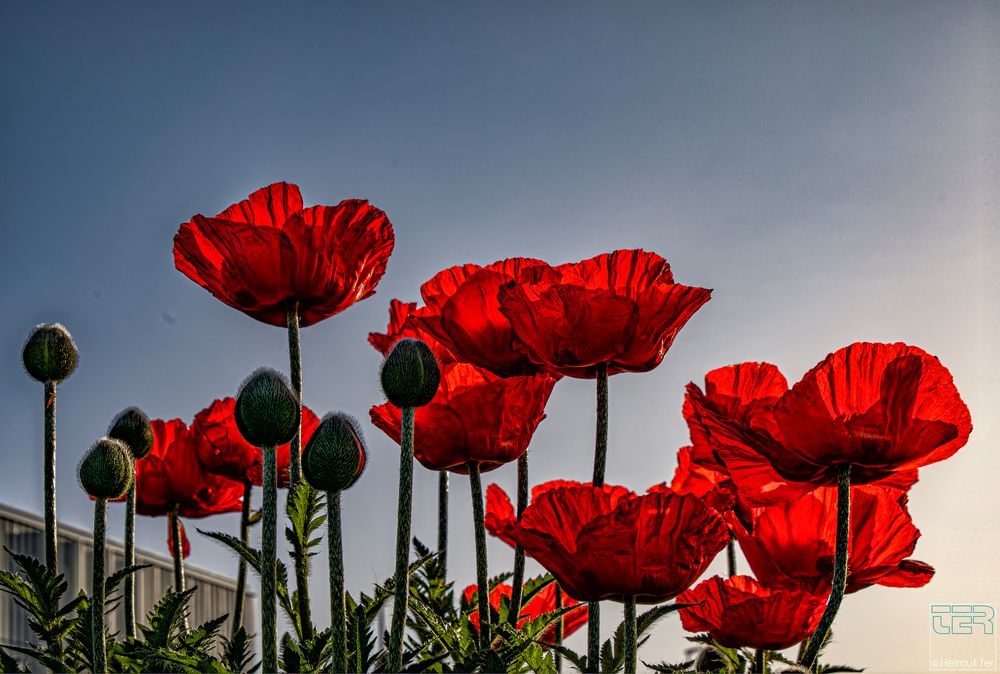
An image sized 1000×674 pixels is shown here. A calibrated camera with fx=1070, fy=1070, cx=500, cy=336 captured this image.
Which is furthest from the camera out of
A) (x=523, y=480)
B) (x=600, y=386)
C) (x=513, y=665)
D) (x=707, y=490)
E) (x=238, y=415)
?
(x=707, y=490)

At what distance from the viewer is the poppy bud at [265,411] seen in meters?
0.77

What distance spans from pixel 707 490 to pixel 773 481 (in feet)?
0.77

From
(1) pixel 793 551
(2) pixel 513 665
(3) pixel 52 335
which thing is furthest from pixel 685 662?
(3) pixel 52 335

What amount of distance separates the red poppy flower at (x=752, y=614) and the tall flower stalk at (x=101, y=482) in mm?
589

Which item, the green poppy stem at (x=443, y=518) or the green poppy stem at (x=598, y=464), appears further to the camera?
the green poppy stem at (x=443, y=518)

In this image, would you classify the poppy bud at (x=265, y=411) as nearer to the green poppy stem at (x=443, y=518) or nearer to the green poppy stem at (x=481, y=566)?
the green poppy stem at (x=481, y=566)

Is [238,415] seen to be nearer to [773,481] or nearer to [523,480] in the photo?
[523,480]

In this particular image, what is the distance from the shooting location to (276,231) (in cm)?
107

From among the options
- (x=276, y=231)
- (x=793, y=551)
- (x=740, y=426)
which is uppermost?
(x=276, y=231)

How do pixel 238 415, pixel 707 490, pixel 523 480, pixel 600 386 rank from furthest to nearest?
pixel 707 490, pixel 523 480, pixel 600 386, pixel 238 415

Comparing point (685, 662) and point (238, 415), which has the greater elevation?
point (238, 415)

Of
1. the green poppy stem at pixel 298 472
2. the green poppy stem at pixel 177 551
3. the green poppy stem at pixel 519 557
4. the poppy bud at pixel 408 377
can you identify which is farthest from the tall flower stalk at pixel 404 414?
the green poppy stem at pixel 177 551

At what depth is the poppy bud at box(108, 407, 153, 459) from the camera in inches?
42.7

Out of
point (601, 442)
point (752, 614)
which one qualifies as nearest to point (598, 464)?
point (601, 442)
